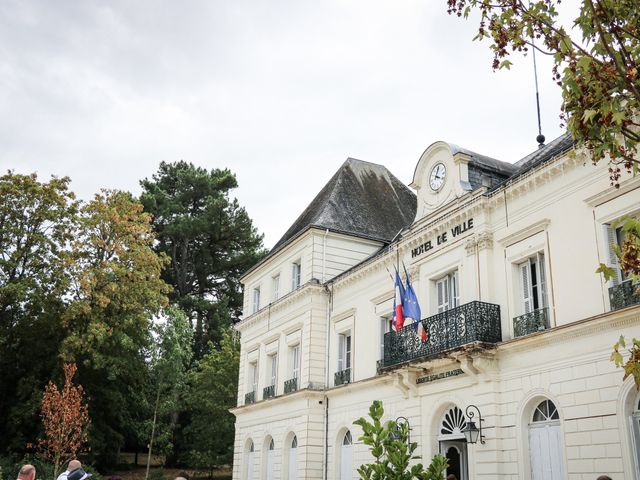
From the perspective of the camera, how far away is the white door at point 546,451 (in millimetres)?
12945

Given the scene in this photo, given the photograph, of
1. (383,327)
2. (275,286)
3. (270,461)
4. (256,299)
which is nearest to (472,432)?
(383,327)

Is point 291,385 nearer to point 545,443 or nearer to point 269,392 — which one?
point 269,392

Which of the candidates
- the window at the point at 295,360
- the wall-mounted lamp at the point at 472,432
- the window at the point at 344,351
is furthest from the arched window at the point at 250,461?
the wall-mounted lamp at the point at 472,432

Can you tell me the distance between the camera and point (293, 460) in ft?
74.4

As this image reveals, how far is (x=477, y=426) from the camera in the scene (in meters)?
14.8

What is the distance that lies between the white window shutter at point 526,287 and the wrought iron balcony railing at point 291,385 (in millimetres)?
10653

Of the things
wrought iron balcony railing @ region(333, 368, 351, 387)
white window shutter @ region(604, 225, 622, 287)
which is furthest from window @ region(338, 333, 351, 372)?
white window shutter @ region(604, 225, 622, 287)

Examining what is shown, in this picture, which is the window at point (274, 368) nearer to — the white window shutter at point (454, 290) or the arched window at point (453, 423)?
the arched window at point (453, 423)

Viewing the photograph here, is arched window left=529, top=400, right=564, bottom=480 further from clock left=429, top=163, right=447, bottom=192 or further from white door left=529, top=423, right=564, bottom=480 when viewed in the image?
clock left=429, top=163, right=447, bottom=192

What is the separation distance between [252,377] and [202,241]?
64.9 feet

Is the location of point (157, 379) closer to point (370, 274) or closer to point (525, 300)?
point (370, 274)

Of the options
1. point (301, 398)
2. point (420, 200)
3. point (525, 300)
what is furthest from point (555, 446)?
point (301, 398)

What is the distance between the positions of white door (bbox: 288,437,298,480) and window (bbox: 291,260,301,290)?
5.51 metres

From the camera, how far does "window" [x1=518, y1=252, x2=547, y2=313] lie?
46.8 ft
